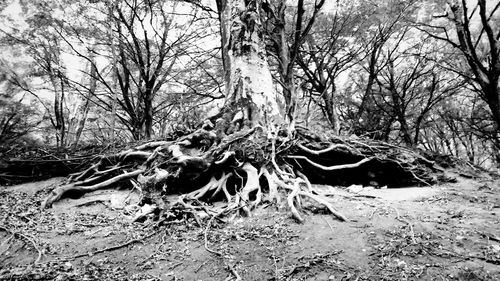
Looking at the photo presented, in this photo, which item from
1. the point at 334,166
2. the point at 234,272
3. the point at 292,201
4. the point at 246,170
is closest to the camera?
the point at 234,272

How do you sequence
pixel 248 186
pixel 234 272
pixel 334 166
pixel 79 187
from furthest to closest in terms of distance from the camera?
1. pixel 334 166
2. pixel 79 187
3. pixel 248 186
4. pixel 234 272

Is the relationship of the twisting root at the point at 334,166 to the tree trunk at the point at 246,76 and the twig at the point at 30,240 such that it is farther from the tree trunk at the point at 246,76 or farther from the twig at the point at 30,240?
the twig at the point at 30,240

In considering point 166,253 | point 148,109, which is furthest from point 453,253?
point 148,109

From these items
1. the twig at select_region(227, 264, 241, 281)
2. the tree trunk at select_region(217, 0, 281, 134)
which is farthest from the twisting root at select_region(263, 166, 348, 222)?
the tree trunk at select_region(217, 0, 281, 134)

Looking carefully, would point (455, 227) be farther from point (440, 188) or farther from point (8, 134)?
point (8, 134)

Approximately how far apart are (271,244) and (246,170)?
1.59m

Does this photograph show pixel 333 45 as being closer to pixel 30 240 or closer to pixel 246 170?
pixel 246 170

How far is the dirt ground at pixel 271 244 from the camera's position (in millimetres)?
1949

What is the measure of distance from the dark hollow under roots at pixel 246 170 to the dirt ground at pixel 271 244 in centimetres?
30

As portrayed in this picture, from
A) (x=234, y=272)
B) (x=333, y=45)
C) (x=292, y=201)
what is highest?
(x=333, y=45)

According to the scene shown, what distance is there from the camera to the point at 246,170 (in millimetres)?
3904

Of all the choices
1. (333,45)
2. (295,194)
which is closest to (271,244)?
(295,194)

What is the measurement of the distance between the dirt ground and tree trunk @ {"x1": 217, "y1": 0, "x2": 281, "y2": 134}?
1.89 meters

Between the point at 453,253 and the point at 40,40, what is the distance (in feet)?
40.2
